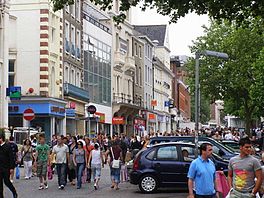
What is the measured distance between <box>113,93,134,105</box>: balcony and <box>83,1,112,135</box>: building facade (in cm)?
186

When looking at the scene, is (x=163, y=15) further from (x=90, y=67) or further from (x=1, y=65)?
(x=90, y=67)

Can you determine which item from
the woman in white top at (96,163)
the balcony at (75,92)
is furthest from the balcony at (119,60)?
the woman in white top at (96,163)

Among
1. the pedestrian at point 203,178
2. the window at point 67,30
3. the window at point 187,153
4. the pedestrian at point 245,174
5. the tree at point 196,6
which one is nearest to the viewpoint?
the pedestrian at point 245,174

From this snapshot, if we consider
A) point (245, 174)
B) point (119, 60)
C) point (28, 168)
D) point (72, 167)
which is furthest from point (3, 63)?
point (245, 174)

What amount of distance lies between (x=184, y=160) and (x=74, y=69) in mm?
31594

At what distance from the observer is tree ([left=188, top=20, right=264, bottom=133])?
59625mm

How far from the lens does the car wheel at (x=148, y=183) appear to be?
20703 mm

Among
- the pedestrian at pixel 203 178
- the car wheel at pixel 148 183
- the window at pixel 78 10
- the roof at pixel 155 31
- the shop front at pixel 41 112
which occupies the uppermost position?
the roof at pixel 155 31

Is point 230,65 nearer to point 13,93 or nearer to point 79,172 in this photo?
point 13,93

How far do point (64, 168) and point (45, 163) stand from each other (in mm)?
681

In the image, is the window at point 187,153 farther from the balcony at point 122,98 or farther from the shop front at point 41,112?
the balcony at point 122,98

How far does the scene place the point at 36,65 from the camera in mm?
45188

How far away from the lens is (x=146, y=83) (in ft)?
258

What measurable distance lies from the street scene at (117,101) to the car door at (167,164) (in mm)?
33
